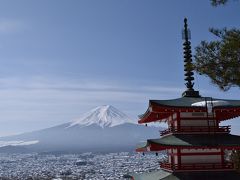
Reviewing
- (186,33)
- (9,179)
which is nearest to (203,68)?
(186,33)

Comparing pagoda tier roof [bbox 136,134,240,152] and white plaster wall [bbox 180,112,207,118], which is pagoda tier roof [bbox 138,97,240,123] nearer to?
white plaster wall [bbox 180,112,207,118]

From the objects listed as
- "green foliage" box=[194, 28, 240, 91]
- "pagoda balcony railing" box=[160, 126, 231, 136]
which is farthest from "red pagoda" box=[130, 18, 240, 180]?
"green foliage" box=[194, 28, 240, 91]

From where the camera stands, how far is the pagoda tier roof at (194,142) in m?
22.4

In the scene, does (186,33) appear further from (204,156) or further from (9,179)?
(9,179)

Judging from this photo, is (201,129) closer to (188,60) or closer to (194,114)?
(194,114)

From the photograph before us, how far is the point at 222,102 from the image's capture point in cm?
2384

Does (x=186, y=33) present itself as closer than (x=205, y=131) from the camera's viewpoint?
No

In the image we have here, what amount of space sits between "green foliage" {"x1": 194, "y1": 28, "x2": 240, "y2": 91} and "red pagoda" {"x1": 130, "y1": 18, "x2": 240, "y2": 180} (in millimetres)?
4956

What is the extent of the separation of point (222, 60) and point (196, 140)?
281 inches

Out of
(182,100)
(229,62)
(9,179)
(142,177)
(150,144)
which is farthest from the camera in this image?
(9,179)

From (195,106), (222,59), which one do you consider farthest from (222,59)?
(195,106)

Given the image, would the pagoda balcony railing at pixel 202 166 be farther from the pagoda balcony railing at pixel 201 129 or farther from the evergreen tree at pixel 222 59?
the evergreen tree at pixel 222 59

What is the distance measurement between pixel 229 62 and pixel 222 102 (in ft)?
23.8

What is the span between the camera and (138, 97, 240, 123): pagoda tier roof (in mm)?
23312
